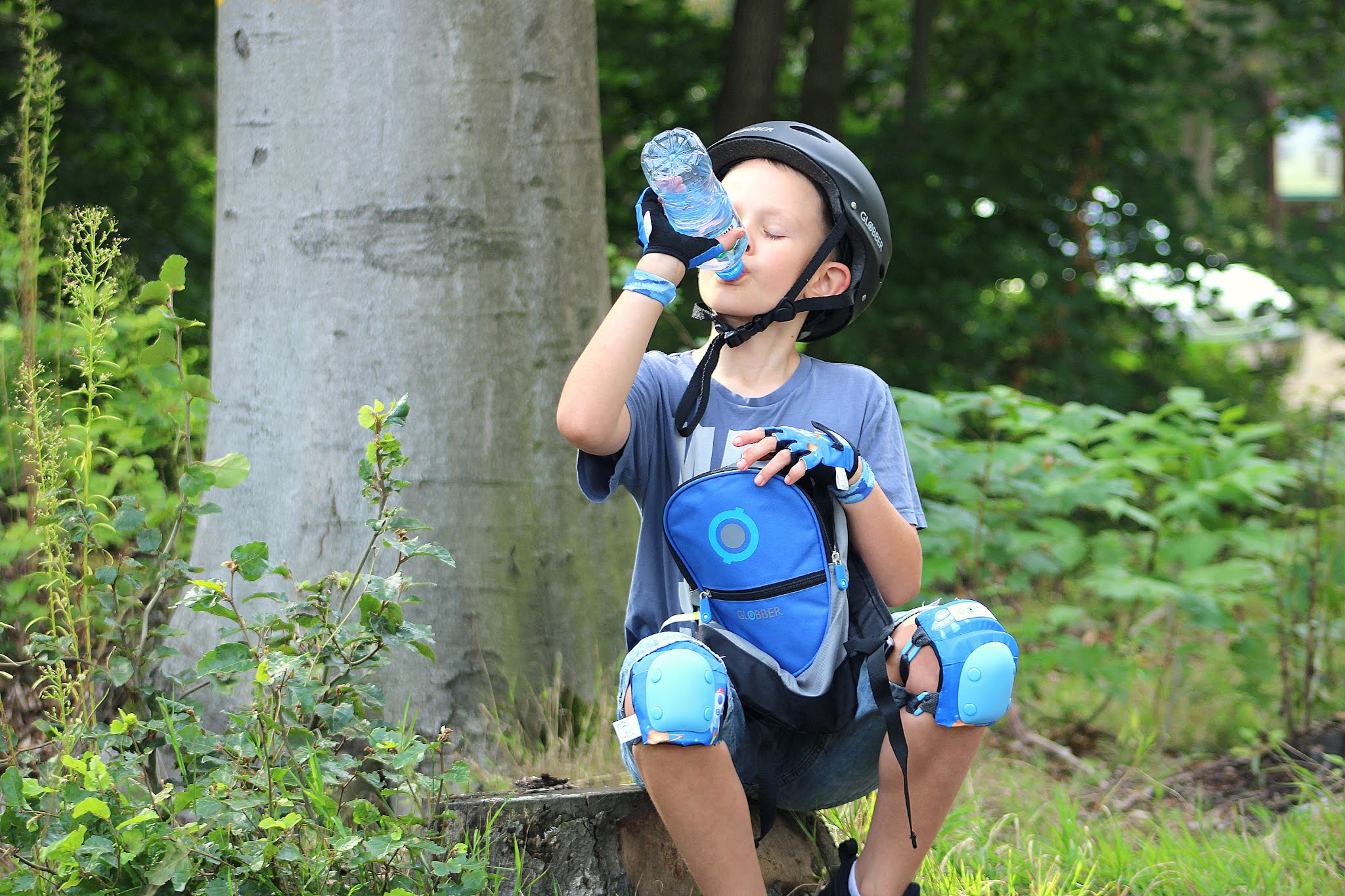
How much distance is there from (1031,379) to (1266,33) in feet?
11.3

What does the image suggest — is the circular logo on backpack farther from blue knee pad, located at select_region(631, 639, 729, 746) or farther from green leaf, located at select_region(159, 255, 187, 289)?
green leaf, located at select_region(159, 255, 187, 289)

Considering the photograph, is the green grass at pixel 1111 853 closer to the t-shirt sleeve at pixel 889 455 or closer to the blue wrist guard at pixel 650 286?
the t-shirt sleeve at pixel 889 455

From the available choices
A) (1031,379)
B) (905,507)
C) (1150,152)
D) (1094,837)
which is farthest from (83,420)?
(1150,152)

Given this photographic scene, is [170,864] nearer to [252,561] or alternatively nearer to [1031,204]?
[252,561]

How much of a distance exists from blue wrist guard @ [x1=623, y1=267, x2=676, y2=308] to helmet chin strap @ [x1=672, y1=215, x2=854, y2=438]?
0.21 metres

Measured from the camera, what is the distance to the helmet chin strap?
2162 millimetres

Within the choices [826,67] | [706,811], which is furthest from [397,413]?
[826,67]

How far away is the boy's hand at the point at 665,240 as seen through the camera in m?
2.00

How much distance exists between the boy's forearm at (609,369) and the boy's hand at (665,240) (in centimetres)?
2

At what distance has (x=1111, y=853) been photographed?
8.68ft

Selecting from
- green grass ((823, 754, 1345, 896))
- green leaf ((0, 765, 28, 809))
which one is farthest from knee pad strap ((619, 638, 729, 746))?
green leaf ((0, 765, 28, 809))

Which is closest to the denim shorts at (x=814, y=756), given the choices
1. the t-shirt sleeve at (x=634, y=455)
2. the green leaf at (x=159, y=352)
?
the t-shirt sleeve at (x=634, y=455)

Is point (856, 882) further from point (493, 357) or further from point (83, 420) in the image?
point (83, 420)

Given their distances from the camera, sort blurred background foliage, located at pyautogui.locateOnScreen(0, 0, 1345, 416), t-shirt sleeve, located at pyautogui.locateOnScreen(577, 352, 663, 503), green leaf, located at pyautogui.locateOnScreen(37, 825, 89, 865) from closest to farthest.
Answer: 1. green leaf, located at pyautogui.locateOnScreen(37, 825, 89, 865)
2. t-shirt sleeve, located at pyautogui.locateOnScreen(577, 352, 663, 503)
3. blurred background foliage, located at pyautogui.locateOnScreen(0, 0, 1345, 416)
